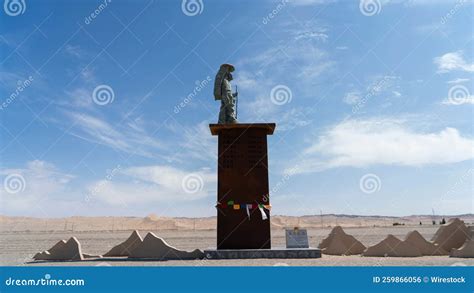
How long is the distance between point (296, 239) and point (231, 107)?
19.6 feet

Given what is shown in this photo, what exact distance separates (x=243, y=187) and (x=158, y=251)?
13.5ft

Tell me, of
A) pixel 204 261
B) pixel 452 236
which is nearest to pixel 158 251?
pixel 204 261

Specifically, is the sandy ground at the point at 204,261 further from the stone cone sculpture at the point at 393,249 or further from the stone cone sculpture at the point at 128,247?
the stone cone sculpture at the point at 128,247

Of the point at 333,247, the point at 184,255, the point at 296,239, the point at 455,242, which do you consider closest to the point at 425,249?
the point at 455,242

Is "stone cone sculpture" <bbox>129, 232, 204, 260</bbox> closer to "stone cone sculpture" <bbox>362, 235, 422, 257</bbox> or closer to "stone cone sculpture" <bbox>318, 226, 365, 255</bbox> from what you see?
"stone cone sculpture" <bbox>318, 226, 365, 255</bbox>

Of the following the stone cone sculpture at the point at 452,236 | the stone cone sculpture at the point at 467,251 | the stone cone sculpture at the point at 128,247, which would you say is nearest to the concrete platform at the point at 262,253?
the stone cone sculpture at the point at 128,247

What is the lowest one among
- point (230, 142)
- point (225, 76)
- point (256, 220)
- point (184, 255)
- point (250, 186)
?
point (184, 255)

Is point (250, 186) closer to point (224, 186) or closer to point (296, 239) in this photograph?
point (224, 186)

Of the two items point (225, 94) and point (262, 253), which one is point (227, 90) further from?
point (262, 253)

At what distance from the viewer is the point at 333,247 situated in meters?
16.4

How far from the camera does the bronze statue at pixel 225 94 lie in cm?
1569

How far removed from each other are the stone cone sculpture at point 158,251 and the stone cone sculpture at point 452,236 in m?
10.00

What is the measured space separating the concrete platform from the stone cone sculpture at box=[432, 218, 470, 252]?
5.97m

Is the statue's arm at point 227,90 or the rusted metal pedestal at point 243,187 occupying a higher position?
the statue's arm at point 227,90
